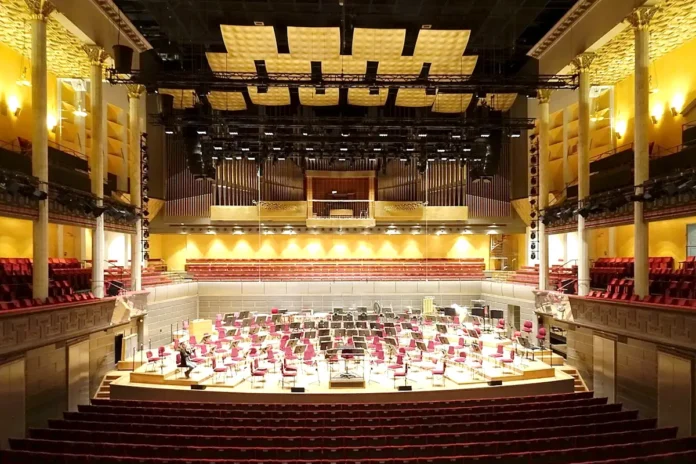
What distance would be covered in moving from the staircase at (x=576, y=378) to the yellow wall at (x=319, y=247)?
10207 mm

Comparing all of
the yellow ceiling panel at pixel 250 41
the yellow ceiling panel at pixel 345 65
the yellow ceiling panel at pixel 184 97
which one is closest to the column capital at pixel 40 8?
the yellow ceiling panel at pixel 250 41

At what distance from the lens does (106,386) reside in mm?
11453

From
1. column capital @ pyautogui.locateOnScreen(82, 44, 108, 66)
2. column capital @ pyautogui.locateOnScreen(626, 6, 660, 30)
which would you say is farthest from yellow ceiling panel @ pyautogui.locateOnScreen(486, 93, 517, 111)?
column capital @ pyautogui.locateOnScreen(82, 44, 108, 66)

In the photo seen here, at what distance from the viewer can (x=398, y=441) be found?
658cm

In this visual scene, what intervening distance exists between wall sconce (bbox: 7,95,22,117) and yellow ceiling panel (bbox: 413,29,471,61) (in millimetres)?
10873

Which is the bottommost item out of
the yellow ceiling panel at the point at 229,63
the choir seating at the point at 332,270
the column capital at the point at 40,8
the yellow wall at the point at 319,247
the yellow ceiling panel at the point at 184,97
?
the choir seating at the point at 332,270

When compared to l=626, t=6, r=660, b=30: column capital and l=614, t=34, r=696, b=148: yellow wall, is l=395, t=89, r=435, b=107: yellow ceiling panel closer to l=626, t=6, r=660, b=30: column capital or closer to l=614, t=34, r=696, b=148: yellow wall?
l=614, t=34, r=696, b=148: yellow wall

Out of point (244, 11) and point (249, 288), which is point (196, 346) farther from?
point (244, 11)

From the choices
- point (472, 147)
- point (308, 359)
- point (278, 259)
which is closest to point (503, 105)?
point (472, 147)

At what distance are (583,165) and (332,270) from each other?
10283 mm

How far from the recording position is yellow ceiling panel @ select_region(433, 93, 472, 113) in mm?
16844

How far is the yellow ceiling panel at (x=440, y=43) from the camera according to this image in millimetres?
12523

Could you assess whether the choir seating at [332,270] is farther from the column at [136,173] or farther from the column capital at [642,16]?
the column capital at [642,16]

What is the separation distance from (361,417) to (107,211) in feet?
27.5
